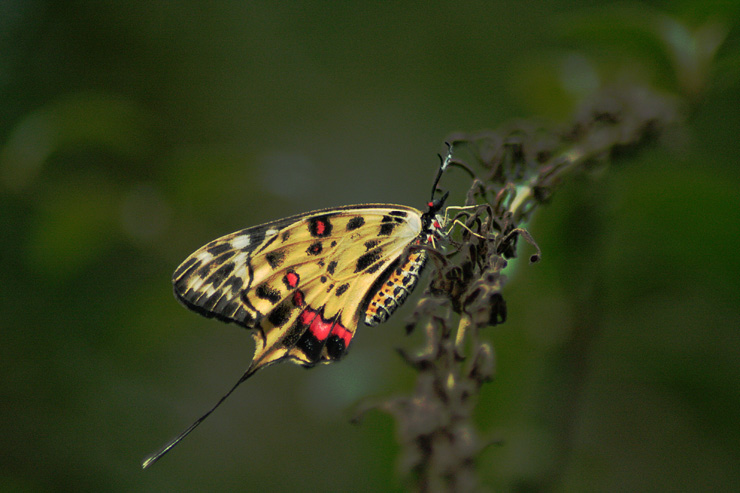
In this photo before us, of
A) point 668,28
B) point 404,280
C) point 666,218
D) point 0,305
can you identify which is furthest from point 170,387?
point 668,28

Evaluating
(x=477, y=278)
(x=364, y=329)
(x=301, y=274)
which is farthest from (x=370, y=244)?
(x=364, y=329)

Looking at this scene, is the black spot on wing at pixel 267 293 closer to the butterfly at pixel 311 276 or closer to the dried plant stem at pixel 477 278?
the butterfly at pixel 311 276

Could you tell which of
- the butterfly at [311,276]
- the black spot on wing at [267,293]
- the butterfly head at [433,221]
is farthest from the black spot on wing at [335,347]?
the butterfly head at [433,221]

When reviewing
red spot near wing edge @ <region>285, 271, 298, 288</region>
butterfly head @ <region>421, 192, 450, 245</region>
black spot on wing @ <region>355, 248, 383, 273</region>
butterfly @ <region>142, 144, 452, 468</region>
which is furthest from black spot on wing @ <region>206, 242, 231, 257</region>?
butterfly head @ <region>421, 192, 450, 245</region>

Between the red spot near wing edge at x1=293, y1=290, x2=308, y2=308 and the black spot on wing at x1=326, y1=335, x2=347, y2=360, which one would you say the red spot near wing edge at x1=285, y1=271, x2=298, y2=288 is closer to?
the red spot near wing edge at x1=293, y1=290, x2=308, y2=308

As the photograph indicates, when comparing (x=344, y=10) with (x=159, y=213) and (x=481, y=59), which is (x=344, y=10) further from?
(x=159, y=213)

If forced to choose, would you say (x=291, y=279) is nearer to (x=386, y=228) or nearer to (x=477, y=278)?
(x=386, y=228)
